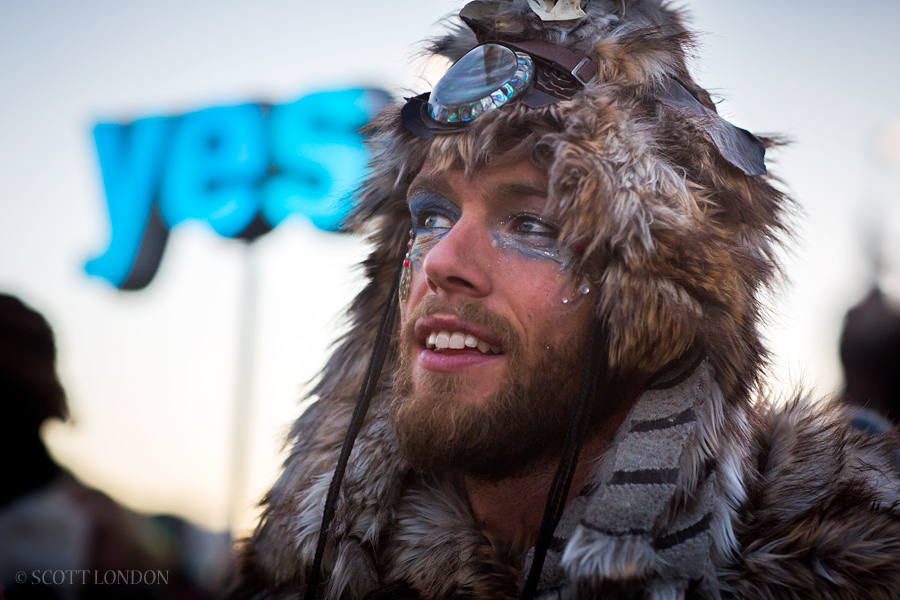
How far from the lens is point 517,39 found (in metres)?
1.99

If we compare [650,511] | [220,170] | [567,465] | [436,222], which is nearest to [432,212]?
[436,222]

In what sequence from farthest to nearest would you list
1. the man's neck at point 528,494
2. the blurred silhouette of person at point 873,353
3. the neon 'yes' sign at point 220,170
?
1. the neon 'yes' sign at point 220,170
2. the blurred silhouette of person at point 873,353
3. the man's neck at point 528,494

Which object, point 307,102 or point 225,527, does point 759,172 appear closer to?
point 307,102

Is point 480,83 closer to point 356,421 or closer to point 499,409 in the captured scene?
point 499,409

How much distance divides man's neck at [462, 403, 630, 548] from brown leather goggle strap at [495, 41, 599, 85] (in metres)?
0.91

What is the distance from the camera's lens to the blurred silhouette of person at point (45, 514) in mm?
2842

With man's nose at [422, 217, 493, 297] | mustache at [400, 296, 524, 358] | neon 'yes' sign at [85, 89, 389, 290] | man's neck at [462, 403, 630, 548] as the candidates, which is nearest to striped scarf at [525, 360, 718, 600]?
man's neck at [462, 403, 630, 548]

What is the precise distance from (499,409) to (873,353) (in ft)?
9.71

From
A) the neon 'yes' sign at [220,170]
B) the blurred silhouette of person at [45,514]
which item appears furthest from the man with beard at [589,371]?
the neon 'yes' sign at [220,170]

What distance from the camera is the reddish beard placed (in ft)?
5.69

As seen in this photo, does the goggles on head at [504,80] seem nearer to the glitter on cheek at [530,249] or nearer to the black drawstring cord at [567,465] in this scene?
the glitter on cheek at [530,249]

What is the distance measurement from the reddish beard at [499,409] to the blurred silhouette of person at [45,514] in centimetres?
145

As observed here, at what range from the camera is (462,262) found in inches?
69.5

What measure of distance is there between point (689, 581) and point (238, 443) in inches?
243
